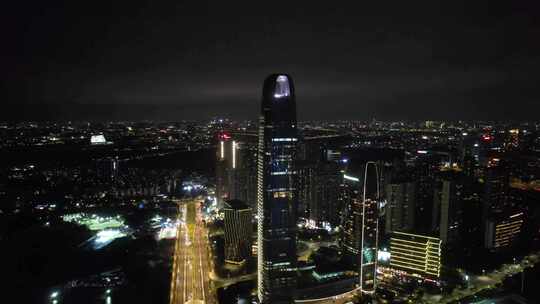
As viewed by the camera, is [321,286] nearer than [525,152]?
Yes

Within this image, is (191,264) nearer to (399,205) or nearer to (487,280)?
(399,205)

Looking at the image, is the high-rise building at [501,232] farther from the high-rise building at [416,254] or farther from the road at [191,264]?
the road at [191,264]

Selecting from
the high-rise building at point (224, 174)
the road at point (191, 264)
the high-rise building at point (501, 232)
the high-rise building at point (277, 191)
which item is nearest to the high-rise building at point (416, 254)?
the high-rise building at point (501, 232)

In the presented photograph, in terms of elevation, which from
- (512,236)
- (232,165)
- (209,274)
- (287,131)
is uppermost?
(287,131)

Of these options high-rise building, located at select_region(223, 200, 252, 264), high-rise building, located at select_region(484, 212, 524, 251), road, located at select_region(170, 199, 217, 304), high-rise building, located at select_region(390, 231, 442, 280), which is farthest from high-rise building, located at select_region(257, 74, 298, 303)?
high-rise building, located at select_region(484, 212, 524, 251)

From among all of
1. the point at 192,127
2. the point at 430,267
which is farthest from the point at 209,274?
the point at 192,127

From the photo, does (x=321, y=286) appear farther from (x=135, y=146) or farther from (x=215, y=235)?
(x=135, y=146)

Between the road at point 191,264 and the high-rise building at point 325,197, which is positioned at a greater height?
the high-rise building at point 325,197
